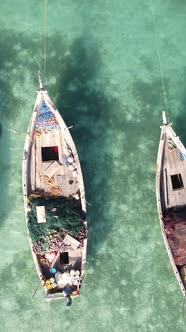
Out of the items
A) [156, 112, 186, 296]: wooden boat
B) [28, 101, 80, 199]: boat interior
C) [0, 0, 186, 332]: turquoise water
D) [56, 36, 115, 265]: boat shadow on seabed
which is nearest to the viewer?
[156, 112, 186, 296]: wooden boat

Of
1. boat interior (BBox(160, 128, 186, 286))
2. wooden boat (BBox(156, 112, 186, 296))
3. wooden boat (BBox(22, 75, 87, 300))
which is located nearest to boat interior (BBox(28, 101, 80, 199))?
wooden boat (BBox(22, 75, 87, 300))

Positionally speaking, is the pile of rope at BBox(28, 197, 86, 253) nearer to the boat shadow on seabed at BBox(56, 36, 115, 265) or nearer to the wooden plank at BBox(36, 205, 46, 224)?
the wooden plank at BBox(36, 205, 46, 224)

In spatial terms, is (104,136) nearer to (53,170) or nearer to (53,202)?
(53,170)

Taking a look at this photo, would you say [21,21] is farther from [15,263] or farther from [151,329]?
[151,329]

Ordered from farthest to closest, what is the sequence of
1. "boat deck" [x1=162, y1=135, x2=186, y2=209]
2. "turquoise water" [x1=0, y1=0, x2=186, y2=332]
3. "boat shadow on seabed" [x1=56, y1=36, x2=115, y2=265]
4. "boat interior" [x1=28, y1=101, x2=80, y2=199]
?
"boat shadow on seabed" [x1=56, y1=36, x2=115, y2=265], "turquoise water" [x1=0, y1=0, x2=186, y2=332], "boat deck" [x1=162, y1=135, x2=186, y2=209], "boat interior" [x1=28, y1=101, x2=80, y2=199]

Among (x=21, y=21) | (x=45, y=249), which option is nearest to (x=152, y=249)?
(x=45, y=249)

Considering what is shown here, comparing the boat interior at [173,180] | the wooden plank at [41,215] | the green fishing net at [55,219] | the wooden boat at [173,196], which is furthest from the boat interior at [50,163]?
the boat interior at [173,180]
